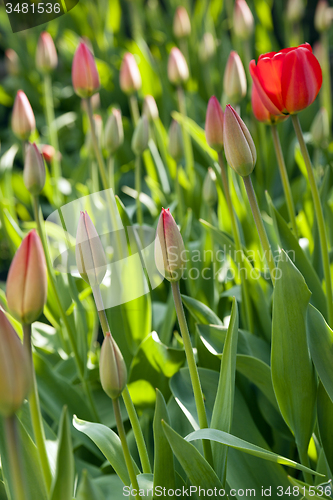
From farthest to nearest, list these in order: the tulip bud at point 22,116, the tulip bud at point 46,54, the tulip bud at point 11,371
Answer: the tulip bud at point 46,54, the tulip bud at point 22,116, the tulip bud at point 11,371

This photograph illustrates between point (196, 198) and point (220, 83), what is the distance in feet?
2.21

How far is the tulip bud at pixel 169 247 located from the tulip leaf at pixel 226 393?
0.29 feet

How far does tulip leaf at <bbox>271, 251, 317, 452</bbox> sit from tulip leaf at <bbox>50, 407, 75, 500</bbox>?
244 mm

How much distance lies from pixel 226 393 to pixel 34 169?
362 mm

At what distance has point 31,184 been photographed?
60cm

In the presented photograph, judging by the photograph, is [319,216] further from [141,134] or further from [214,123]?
[141,134]

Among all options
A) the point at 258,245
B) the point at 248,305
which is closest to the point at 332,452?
the point at 248,305

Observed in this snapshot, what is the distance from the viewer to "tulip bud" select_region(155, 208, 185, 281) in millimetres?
372

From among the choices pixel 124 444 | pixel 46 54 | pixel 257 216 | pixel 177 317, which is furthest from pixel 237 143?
pixel 46 54

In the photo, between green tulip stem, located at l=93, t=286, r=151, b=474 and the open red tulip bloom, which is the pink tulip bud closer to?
the open red tulip bloom

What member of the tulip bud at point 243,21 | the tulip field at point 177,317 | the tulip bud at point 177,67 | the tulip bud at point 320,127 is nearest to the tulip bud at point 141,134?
the tulip field at point 177,317

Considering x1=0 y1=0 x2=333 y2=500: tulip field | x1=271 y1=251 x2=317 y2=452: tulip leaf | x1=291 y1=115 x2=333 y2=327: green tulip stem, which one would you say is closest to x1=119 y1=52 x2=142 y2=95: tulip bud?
x1=0 y1=0 x2=333 y2=500: tulip field

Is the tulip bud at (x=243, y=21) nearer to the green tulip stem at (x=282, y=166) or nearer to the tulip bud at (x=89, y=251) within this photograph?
the green tulip stem at (x=282, y=166)

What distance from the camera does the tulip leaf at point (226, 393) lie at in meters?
0.43
